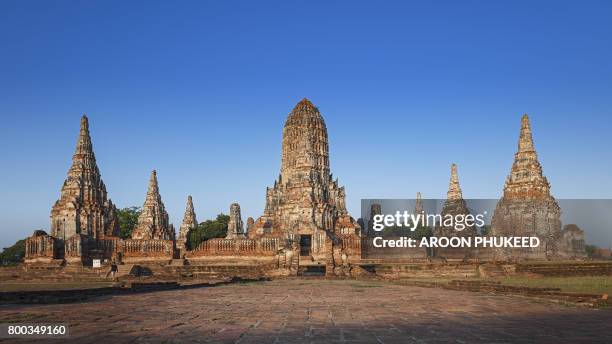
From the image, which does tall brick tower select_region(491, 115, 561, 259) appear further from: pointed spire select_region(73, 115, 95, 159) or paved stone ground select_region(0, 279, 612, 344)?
paved stone ground select_region(0, 279, 612, 344)

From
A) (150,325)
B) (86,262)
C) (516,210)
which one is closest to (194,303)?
(150,325)

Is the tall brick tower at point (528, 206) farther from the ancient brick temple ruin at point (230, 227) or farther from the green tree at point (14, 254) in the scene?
the green tree at point (14, 254)

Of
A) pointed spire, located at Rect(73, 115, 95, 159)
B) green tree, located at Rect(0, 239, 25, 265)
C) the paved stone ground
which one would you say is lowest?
green tree, located at Rect(0, 239, 25, 265)

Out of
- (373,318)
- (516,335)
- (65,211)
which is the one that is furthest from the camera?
(65,211)

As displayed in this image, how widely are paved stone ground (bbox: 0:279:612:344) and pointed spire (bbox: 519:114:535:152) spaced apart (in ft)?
133

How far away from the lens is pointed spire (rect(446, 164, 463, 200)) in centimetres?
5941

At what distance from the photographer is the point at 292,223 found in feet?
158

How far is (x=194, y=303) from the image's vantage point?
13055mm

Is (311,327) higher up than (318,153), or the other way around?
(318,153)

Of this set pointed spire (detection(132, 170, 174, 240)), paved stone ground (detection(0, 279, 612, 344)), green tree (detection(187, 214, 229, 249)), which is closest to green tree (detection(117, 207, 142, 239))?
green tree (detection(187, 214, 229, 249))

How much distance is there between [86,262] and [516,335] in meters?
39.2

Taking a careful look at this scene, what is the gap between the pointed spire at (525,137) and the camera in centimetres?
5134

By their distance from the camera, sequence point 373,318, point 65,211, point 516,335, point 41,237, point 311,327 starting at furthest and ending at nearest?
point 65,211 < point 41,237 < point 373,318 < point 311,327 < point 516,335

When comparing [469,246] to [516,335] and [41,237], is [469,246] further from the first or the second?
[516,335]
